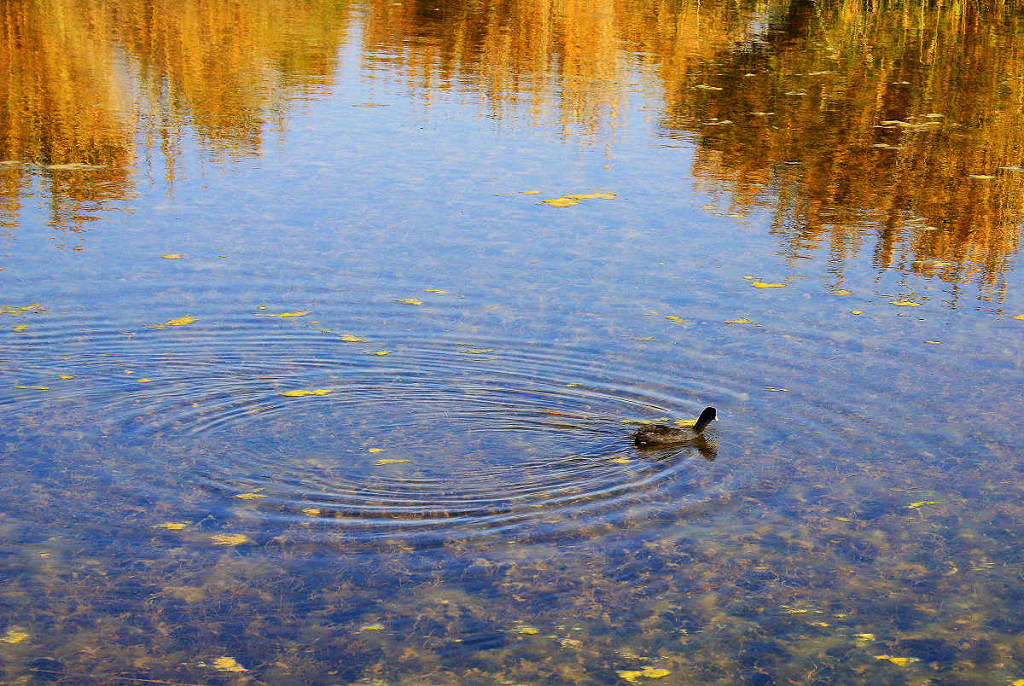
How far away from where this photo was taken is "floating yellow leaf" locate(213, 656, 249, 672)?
14.5ft

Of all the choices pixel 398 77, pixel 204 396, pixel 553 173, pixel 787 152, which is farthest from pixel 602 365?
pixel 398 77

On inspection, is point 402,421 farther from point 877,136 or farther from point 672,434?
point 877,136

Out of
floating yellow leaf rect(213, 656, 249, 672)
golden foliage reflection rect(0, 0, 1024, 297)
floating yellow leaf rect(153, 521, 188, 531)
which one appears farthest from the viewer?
golden foliage reflection rect(0, 0, 1024, 297)

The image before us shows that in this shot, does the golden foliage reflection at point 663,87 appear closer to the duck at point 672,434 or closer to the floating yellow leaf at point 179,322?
the floating yellow leaf at point 179,322

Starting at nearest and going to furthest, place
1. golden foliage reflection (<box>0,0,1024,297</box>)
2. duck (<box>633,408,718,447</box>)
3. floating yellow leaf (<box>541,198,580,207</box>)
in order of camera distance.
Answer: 1. duck (<box>633,408,718,447</box>)
2. floating yellow leaf (<box>541,198,580,207</box>)
3. golden foliage reflection (<box>0,0,1024,297</box>)

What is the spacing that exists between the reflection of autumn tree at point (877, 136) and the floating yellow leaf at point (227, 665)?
7.05 metres

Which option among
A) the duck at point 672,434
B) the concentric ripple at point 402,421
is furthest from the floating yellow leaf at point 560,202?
the duck at point 672,434

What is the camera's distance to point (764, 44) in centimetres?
2253

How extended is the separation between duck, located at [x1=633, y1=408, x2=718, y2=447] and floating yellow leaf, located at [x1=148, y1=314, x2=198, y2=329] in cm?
320

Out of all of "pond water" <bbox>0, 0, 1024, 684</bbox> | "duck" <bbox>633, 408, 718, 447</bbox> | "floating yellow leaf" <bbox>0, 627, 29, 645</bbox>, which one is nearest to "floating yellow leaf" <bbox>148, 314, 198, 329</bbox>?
"pond water" <bbox>0, 0, 1024, 684</bbox>

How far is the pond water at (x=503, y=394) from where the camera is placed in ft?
15.7

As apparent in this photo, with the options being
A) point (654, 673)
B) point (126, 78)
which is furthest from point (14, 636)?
point (126, 78)

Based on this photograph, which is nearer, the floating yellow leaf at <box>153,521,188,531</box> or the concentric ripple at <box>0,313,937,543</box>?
the floating yellow leaf at <box>153,521,188,531</box>

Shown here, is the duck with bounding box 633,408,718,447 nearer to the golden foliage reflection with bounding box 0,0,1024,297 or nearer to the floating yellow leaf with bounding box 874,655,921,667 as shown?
the floating yellow leaf with bounding box 874,655,921,667
